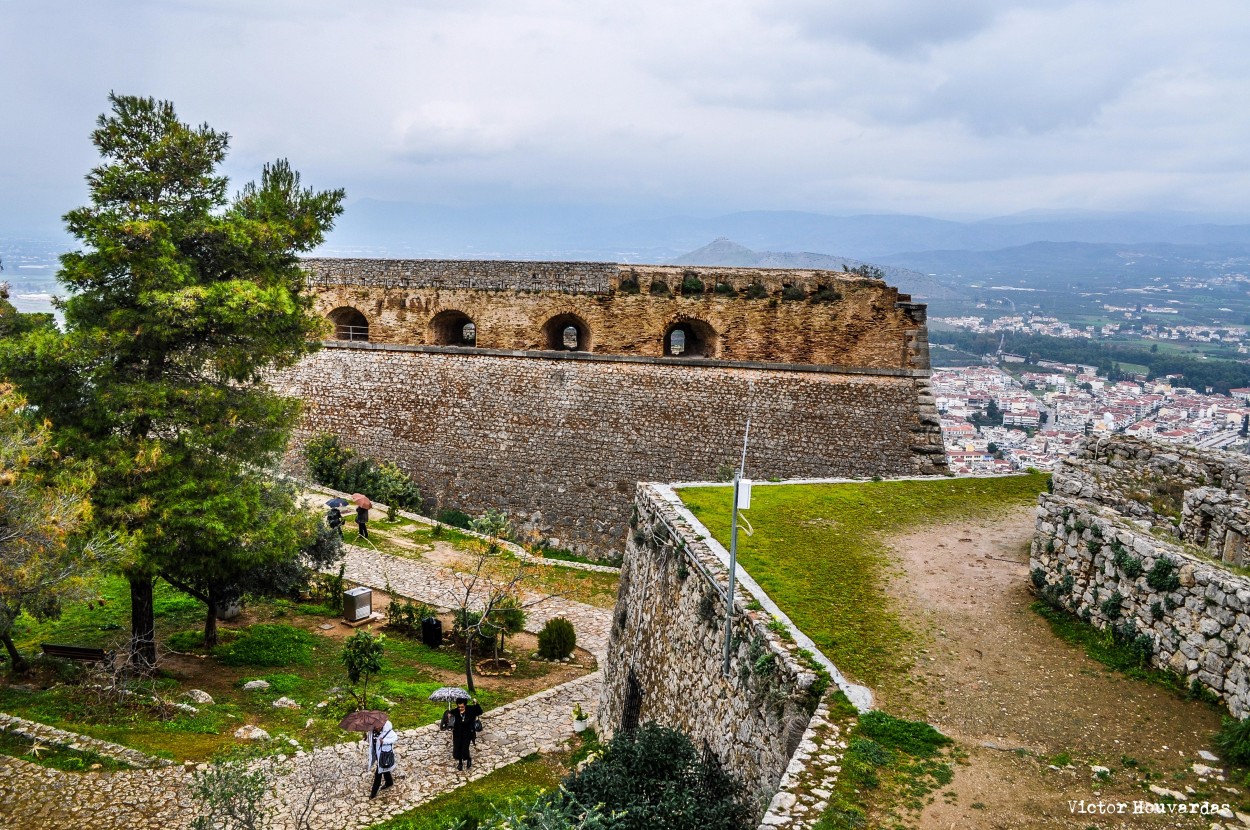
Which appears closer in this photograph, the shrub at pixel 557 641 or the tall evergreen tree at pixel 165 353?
the tall evergreen tree at pixel 165 353

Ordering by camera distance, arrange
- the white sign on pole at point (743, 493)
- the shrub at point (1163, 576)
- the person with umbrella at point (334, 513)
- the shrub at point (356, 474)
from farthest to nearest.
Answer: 1. the shrub at point (356, 474)
2. the person with umbrella at point (334, 513)
3. the white sign on pole at point (743, 493)
4. the shrub at point (1163, 576)

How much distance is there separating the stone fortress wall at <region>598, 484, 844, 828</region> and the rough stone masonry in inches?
273

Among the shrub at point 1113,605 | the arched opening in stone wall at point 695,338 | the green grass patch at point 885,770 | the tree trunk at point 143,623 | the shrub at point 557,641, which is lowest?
the shrub at point 557,641

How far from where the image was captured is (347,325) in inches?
849

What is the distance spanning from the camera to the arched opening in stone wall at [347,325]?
2133 centimetres

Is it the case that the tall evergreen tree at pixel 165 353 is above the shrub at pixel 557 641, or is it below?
above

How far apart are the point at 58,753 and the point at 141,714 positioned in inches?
45.8

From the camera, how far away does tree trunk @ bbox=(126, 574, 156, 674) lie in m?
9.91

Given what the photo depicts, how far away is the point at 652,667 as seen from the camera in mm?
9070

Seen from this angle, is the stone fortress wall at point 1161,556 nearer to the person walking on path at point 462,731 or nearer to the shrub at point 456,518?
the person walking on path at point 462,731

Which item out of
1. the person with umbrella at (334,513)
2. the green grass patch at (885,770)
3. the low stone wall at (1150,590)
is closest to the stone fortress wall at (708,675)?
the green grass patch at (885,770)

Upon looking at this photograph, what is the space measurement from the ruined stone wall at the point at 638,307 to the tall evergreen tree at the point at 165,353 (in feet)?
31.1

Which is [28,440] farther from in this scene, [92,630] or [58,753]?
[92,630]

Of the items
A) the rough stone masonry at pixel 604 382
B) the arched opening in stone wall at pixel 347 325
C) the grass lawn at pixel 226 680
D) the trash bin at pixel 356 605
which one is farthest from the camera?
the arched opening in stone wall at pixel 347 325
